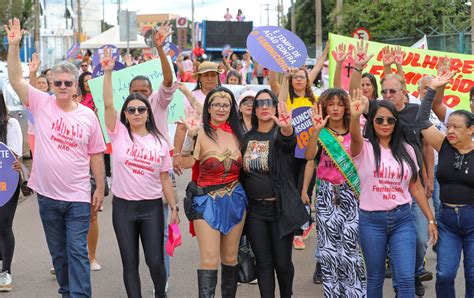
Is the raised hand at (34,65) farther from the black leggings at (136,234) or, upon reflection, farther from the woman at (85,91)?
the woman at (85,91)

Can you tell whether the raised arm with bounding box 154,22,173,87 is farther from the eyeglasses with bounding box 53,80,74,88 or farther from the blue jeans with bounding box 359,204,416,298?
the blue jeans with bounding box 359,204,416,298

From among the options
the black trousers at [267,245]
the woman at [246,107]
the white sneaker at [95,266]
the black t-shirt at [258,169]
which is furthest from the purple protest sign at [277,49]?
the white sneaker at [95,266]

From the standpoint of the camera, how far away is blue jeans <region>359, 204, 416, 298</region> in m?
5.62

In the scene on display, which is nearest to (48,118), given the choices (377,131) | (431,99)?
(377,131)

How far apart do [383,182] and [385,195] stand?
9 cm

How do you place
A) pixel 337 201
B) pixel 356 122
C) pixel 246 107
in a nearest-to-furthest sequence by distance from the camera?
pixel 356 122, pixel 337 201, pixel 246 107

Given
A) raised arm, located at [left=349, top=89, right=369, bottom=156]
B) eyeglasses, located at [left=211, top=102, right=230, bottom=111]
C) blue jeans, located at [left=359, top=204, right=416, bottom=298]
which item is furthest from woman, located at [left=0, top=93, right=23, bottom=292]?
blue jeans, located at [left=359, top=204, right=416, bottom=298]

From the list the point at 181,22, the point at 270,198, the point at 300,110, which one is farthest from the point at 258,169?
the point at 181,22

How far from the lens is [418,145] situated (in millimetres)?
6406

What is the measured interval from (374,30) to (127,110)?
2438cm

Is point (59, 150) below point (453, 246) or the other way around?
the other way around

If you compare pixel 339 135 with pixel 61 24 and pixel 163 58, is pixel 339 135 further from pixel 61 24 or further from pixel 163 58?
pixel 61 24

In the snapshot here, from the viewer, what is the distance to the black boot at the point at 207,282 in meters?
5.87

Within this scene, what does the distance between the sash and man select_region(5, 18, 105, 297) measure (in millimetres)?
1846
